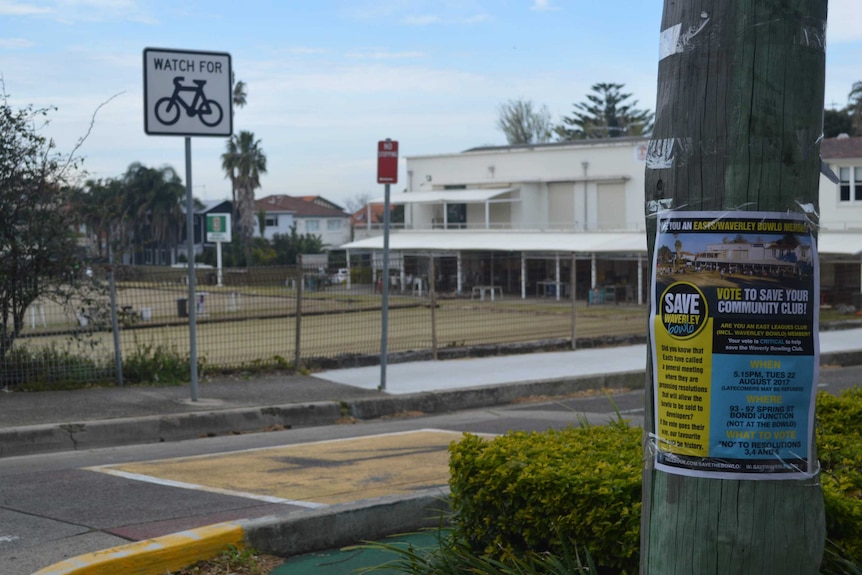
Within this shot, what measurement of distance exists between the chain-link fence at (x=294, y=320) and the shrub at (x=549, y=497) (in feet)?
23.1

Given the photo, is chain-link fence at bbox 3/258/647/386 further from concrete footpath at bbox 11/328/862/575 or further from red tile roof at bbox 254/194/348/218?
red tile roof at bbox 254/194/348/218

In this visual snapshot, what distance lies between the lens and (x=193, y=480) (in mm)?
7680

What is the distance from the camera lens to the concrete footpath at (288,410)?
5.34 metres

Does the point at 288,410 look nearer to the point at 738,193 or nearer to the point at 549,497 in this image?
the point at 549,497

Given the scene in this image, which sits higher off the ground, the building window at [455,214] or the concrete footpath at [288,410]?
the building window at [455,214]

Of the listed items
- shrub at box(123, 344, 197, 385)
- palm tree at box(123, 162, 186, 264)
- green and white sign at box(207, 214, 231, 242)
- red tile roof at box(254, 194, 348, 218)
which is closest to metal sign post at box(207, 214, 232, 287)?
green and white sign at box(207, 214, 231, 242)

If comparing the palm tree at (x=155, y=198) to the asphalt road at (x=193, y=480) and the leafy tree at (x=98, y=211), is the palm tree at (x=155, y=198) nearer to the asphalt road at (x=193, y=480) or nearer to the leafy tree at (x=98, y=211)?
the leafy tree at (x=98, y=211)

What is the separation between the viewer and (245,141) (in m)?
80.8

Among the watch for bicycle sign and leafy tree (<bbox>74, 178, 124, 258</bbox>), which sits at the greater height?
the watch for bicycle sign

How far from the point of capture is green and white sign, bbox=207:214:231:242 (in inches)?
2269

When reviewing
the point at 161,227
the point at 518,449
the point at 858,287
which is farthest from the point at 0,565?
the point at 161,227

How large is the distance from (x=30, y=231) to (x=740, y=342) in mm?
10275

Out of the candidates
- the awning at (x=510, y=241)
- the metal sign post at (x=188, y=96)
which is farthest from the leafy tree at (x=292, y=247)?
the metal sign post at (x=188, y=96)

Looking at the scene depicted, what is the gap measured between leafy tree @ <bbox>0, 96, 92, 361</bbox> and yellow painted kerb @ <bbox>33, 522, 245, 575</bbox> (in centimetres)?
716
